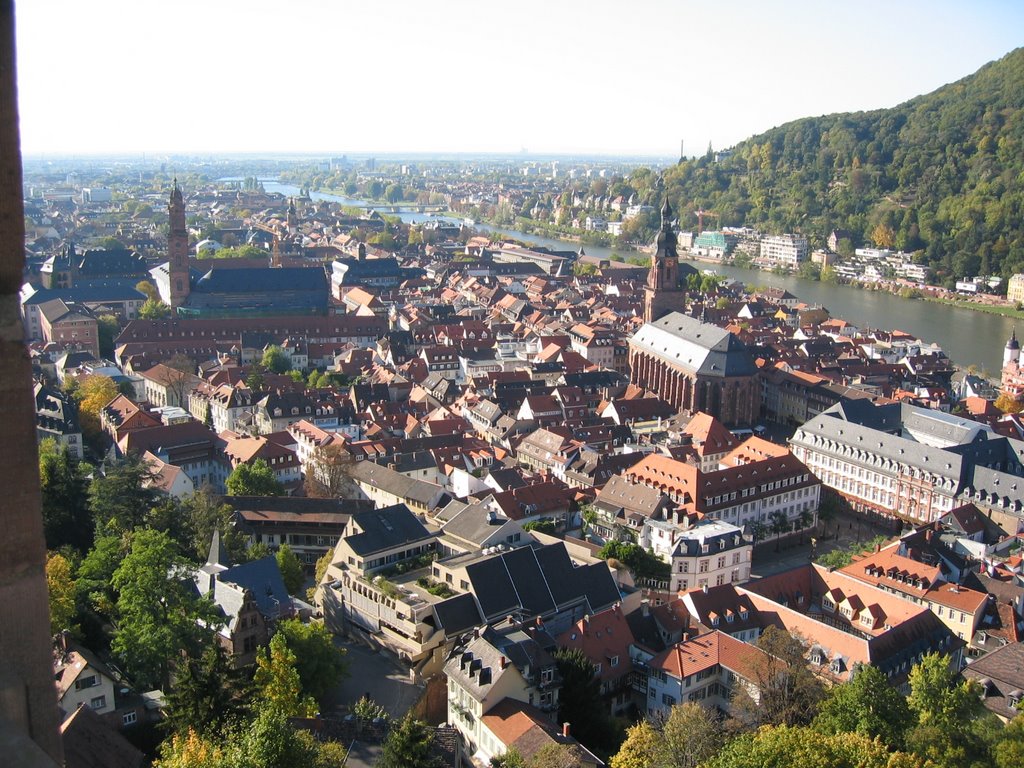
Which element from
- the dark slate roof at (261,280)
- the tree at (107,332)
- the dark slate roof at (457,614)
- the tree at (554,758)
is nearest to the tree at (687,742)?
the tree at (554,758)

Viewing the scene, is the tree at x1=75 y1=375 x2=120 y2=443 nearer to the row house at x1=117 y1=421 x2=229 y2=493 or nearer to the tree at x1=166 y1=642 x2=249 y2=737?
the row house at x1=117 y1=421 x2=229 y2=493

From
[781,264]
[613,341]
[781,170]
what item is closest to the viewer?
[613,341]

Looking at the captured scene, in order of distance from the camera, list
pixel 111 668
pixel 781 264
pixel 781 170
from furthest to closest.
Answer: pixel 781 170 → pixel 781 264 → pixel 111 668

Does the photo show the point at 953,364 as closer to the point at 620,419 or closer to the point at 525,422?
the point at 620,419

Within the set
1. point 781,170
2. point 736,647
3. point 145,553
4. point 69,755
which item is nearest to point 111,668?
point 145,553

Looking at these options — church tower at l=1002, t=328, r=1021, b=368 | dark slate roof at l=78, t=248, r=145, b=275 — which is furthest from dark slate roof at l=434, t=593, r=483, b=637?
dark slate roof at l=78, t=248, r=145, b=275

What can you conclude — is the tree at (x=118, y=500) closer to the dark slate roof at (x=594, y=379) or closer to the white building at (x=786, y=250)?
the dark slate roof at (x=594, y=379)
